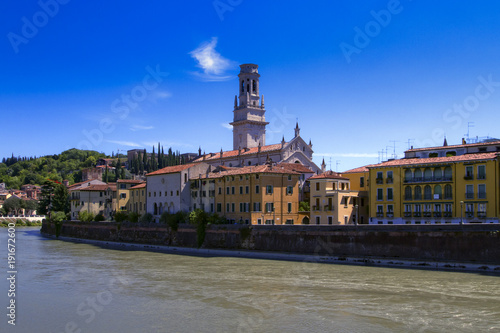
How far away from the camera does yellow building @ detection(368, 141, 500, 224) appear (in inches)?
1636

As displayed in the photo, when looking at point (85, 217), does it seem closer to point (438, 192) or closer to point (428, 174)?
point (428, 174)

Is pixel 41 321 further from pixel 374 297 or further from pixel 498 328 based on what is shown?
pixel 498 328

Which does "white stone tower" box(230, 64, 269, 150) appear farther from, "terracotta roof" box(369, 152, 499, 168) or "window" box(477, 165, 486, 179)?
Answer: "window" box(477, 165, 486, 179)

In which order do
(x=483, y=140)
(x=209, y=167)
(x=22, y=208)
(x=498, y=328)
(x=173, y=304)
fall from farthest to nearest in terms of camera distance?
(x=22, y=208)
(x=209, y=167)
(x=483, y=140)
(x=173, y=304)
(x=498, y=328)

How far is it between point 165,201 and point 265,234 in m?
23.6

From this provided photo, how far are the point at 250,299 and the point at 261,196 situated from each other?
87.5 ft

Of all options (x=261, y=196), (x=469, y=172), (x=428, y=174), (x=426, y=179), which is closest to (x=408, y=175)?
(x=426, y=179)

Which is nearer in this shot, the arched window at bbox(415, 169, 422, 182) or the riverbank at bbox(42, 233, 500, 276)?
the riverbank at bbox(42, 233, 500, 276)

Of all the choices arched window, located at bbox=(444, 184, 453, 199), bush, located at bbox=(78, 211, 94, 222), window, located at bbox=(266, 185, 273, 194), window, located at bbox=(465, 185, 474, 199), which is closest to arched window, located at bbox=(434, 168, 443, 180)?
arched window, located at bbox=(444, 184, 453, 199)

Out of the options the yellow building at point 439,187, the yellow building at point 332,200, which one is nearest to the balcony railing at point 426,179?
the yellow building at point 439,187

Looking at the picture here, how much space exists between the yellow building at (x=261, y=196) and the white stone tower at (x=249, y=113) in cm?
3563

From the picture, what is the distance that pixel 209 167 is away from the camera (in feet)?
212

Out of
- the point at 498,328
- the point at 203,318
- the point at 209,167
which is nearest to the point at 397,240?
the point at 498,328

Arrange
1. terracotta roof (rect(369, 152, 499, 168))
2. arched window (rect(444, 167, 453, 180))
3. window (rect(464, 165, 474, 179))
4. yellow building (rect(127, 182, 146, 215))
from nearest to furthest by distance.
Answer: terracotta roof (rect(369, 152, 499, 168))
window (rect(464, 165, 474, 179))
arched window (rect(444, 167, 453, 180))
yellow building (rect(127, 182, 146, 215))
